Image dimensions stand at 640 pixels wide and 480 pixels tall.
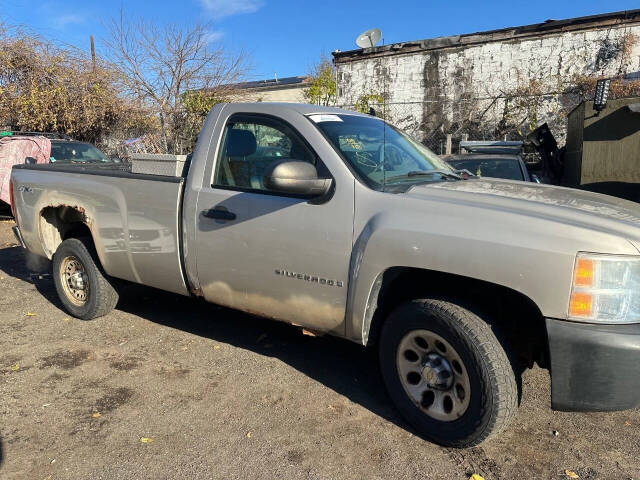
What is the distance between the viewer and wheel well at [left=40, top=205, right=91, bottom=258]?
4902 millimetres

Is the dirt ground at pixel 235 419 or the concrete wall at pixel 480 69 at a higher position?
the concrete wall at pixel 480 69

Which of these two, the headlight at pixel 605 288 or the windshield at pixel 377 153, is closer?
the headlight at pixel 605 288

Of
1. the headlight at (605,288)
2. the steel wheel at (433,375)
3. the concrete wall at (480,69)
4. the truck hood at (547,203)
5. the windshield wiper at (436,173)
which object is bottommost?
the steel wheel at (433,375)

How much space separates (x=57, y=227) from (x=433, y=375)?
419cm

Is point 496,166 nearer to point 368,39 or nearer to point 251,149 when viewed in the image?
point 368,39

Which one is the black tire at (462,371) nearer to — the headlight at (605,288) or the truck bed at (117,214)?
the headlight at (605,288)

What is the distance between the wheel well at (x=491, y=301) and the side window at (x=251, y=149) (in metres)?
1.13

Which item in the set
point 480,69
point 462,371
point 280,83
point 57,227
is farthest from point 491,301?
point 280,83

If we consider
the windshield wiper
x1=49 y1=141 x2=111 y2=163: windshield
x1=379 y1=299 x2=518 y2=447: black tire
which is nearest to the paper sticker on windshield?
the windshield wiper

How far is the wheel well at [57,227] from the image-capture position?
193 inches

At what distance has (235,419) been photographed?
307cm

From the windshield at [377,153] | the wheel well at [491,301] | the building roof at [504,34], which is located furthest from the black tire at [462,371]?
the building roof at [504,34]

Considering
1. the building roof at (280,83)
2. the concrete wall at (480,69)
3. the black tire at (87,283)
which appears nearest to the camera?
the black tire at (87,283)

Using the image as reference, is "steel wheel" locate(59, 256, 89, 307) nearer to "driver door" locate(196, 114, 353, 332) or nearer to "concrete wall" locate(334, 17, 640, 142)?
"driver door" locate(196, 114, 353, 332)
